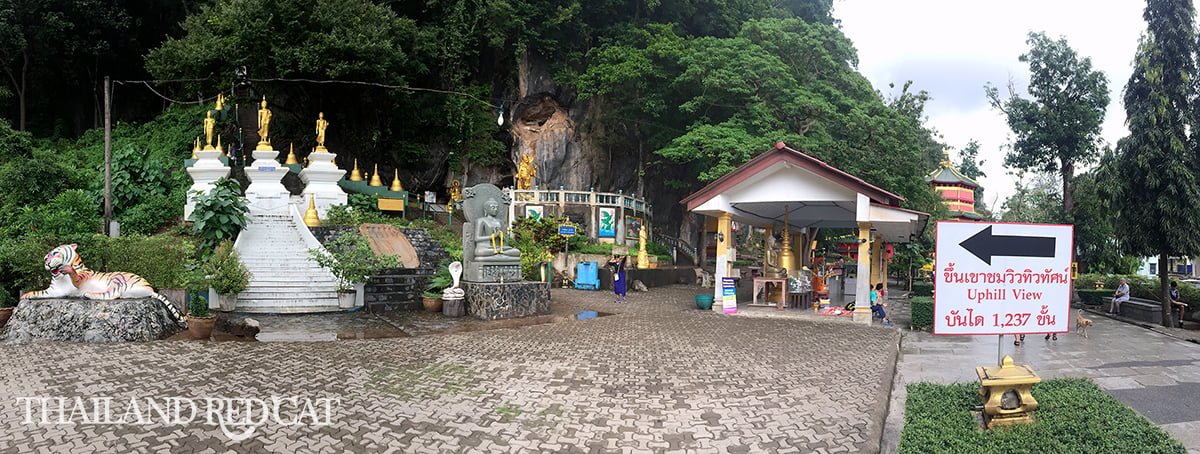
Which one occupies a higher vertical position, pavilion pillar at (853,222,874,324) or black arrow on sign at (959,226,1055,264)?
black arrow on sign at (959,226,1055,264)

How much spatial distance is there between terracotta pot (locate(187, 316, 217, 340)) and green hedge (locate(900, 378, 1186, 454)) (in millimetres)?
9305

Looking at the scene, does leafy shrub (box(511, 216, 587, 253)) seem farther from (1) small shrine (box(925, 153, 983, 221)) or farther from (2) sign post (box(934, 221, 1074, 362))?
(1) small shrine (box(925, 153, 983, 221))

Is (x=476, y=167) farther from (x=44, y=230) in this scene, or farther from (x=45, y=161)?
(x=44, y=230)

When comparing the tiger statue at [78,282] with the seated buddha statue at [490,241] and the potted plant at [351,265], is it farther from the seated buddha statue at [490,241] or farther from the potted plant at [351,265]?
the seated buddha statue at [490,241]

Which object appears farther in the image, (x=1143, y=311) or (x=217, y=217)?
(x=1143, y=311)

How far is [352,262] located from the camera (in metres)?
12.4

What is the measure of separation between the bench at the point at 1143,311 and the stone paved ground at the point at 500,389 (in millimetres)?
10452

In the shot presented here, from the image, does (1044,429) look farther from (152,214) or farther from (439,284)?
(152,214)

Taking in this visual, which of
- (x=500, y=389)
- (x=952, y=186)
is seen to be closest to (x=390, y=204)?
(x=500, y=389)

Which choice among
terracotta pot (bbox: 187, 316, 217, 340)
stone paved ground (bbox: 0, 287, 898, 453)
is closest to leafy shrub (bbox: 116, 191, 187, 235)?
terracotta pot (bbox: 187, 316, 217, 340)

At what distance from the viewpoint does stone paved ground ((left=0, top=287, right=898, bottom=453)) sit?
189 inches

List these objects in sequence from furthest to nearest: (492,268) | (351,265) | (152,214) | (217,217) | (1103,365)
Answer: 1. (152,214)
2. (217,217)
3. (492,268)
4. (351,265)
5. (1103,365)

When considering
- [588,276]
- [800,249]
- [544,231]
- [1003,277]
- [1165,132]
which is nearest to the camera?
[1003,277]

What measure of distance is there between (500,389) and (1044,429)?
15.4 ft
